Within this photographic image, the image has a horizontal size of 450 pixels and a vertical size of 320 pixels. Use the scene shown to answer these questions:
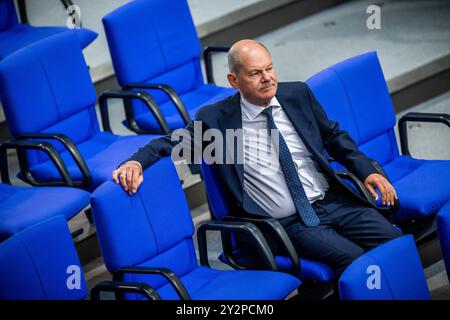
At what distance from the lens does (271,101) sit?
11.3 ft

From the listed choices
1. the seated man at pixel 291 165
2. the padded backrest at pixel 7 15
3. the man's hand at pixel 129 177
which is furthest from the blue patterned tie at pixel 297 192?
the padded backrest at pixel 7 15

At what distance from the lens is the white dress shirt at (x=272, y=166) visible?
337cm

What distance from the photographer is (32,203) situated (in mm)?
3721

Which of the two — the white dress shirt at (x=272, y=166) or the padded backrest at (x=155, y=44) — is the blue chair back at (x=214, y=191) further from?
the padded backrest at (x=155, y=44)

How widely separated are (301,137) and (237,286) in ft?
2.09

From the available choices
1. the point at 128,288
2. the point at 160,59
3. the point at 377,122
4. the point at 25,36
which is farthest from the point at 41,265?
the point at 25,36

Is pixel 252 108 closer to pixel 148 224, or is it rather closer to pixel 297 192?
pixel 297 192

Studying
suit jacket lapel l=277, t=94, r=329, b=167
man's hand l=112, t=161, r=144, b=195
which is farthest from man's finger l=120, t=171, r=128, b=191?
suit jacket lapel l=277, t=94, r=329, b=167

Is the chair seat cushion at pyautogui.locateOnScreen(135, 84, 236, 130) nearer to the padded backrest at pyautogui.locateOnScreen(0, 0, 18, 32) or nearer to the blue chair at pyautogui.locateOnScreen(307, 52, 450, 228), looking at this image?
the blue chair at pyautogui.locateOnScreen(307, 52, 450, 228)

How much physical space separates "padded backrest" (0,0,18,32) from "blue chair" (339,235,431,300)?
298 cm

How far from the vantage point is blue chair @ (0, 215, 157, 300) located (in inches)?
111

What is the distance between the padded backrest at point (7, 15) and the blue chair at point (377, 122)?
1.96m
